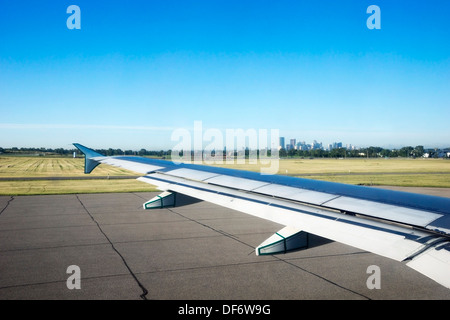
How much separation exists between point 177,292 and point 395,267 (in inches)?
209

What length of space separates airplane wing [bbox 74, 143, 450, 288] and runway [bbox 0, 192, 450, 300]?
3.27 feet

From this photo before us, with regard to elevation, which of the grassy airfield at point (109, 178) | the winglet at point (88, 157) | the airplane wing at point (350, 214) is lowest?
Result: the grassy airfield at point (109, 178)

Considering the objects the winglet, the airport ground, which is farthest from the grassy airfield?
the winglet

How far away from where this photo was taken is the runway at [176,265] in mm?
6074

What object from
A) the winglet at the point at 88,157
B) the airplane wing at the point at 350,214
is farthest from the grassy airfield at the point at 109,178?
the airplane wing at the point at 350,214

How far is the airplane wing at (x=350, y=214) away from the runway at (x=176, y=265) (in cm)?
100

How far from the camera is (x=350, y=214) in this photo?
3934 millimetres

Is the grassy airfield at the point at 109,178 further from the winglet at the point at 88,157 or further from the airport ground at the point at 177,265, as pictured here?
the winglet at the point at 88,157

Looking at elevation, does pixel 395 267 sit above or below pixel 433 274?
below

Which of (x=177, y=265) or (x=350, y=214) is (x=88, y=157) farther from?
(x=350, y=214)

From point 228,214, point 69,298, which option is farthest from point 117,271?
point 228,214
